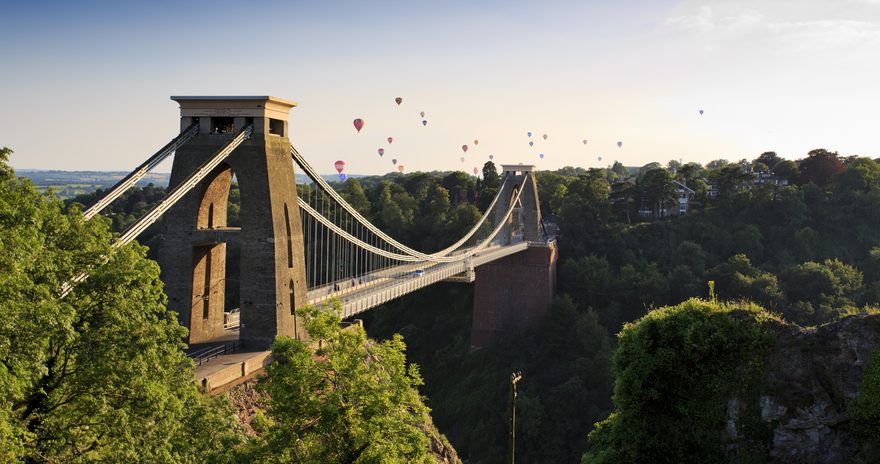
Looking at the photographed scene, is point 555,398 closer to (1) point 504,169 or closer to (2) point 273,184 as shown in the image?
(1) point 504,169

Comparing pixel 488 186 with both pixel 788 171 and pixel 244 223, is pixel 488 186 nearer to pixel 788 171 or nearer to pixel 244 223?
pixel 788 171

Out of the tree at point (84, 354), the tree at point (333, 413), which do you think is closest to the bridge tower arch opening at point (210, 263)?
the tree at point (333, 413)

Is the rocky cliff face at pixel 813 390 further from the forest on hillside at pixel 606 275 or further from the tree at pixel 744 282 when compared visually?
the tree at pixel 744 282

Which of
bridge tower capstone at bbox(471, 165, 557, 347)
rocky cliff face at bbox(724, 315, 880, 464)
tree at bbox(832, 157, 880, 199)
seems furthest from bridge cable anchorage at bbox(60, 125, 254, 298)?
tree at bbox(832, 157, 880, 199)

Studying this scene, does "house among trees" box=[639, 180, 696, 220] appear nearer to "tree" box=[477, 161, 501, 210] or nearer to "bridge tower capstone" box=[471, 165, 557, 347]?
"tree" box=[477, 161, 501, 210]

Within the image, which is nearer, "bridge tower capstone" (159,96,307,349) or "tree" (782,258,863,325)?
"bridge tower capstone" (159,96,307,349)

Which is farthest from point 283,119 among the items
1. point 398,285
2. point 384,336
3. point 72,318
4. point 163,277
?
point 384,336

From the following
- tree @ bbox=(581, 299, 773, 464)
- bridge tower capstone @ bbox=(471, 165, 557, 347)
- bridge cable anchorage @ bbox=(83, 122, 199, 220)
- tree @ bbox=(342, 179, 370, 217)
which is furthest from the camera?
tree @ bbox=(342, 179, 370, 217)
